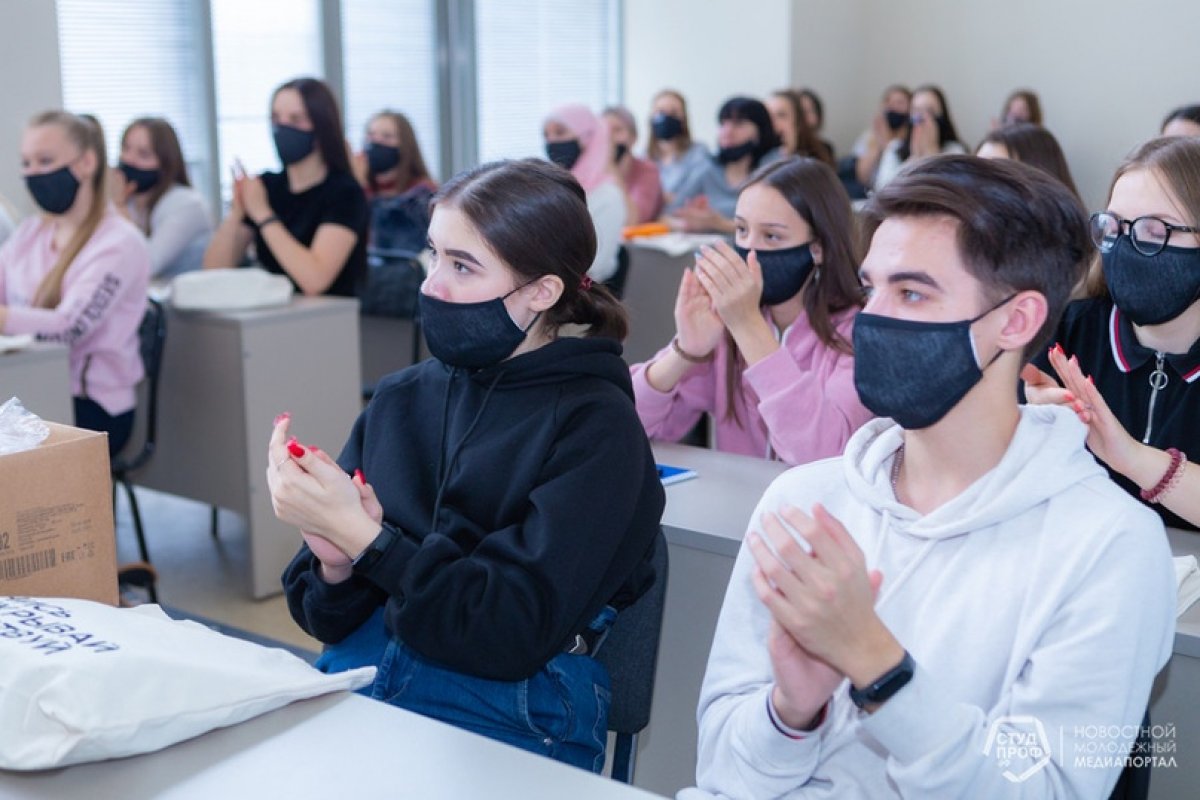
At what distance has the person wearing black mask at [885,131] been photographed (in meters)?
8.18

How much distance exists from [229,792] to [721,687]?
505mm

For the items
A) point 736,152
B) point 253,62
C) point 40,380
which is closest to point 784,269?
point 40,380

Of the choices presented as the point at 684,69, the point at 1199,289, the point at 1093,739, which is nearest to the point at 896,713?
the point at 1093,739

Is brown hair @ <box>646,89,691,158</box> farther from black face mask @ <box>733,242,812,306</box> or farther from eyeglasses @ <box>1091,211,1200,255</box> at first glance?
eyeglasses @ <box>1091,211,1200,255</box>

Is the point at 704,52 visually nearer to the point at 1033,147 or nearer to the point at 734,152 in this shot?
the point at 734,152

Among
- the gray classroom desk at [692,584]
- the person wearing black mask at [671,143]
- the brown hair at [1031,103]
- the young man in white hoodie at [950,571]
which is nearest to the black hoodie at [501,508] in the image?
the young man in white hoodie at [950,571]

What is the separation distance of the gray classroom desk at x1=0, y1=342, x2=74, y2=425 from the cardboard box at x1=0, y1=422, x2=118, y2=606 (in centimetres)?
152

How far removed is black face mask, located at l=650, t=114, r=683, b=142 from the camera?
732cm

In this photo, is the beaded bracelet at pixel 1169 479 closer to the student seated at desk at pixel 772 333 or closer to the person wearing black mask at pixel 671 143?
the student seated at desk at pixel 772 333

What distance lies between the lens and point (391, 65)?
7004mm

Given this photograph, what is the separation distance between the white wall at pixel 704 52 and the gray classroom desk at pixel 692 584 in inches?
253

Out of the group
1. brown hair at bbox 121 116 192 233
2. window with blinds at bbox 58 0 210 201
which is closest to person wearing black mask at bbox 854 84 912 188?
window with blinds at bbox 58 0 210 201

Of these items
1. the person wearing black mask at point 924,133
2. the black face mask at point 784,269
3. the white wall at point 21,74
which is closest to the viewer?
the black face mask at point 784,269

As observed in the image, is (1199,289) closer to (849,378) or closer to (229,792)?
(849,378)
